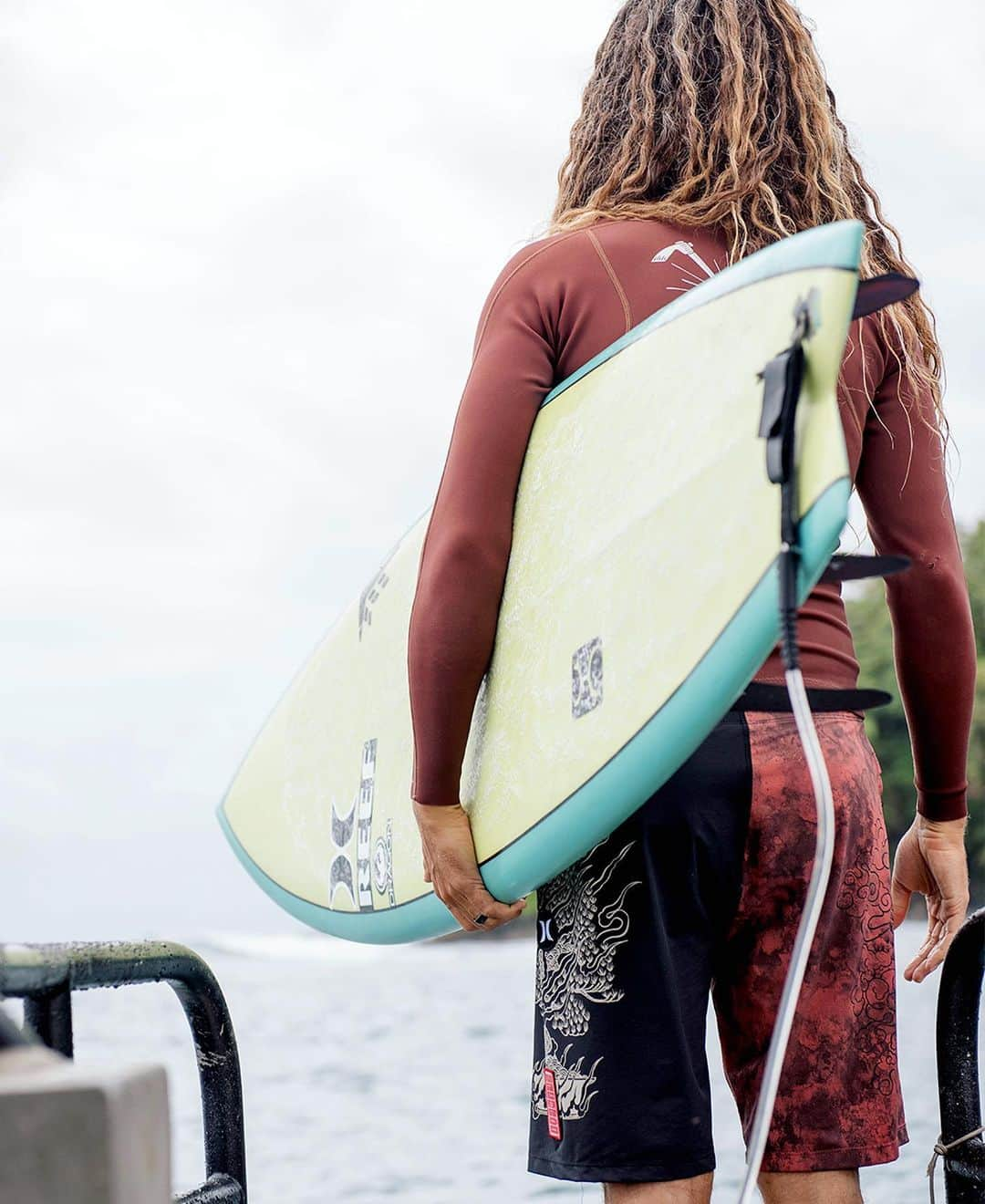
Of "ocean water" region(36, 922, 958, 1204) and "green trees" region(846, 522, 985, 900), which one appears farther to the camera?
"green trees" region(846, 522, 985, 900)

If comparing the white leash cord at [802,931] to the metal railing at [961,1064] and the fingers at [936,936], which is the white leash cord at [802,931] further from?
the fingers at [936,936]

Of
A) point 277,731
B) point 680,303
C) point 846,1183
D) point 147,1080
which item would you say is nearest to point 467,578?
point 680,303

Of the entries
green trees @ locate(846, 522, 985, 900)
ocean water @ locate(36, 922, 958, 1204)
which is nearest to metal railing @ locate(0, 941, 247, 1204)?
ocean water @ locate(36, 922, 958, 1204)

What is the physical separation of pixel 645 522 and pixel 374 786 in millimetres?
Answer: 799

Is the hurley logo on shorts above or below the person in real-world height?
below

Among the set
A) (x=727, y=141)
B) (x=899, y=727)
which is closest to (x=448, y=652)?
(x=727, y=141)

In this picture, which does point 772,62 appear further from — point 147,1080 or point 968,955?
Answer: point 147,1080

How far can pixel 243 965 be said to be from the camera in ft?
134

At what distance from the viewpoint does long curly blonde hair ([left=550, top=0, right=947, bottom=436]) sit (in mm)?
1576

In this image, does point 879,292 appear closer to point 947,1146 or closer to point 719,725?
point 719,725

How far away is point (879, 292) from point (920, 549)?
467mm

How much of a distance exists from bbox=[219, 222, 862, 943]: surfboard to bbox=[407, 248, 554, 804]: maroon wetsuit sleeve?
60 mm

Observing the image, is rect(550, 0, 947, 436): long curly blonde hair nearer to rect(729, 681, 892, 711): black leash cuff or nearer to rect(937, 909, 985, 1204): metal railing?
rect(729, 681, 892, 711): black leash cuff

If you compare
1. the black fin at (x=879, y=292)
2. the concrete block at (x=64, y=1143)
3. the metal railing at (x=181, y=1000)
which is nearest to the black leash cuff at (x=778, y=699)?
the black fin at (x=879, y=292)
